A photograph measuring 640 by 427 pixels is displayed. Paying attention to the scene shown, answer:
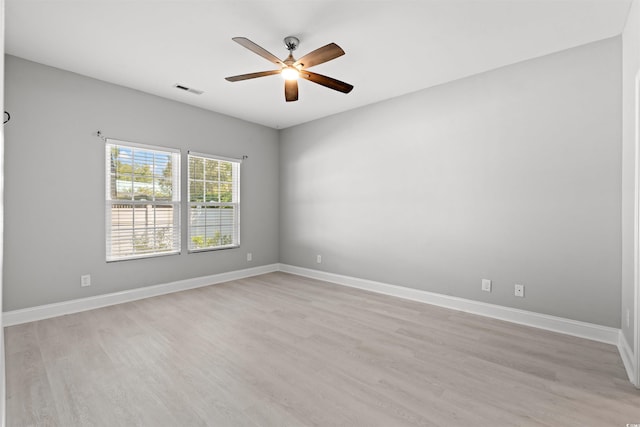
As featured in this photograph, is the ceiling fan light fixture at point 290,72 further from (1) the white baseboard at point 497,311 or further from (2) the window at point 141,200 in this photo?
(1) the white baseboard at point 497,311

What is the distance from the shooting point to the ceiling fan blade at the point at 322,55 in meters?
2.43

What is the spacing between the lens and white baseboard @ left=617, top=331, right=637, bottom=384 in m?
2.18

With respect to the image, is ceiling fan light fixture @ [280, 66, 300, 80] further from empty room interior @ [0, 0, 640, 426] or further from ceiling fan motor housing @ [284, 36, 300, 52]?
ceiling fan motor housing @ [284, 36, 300, 52]

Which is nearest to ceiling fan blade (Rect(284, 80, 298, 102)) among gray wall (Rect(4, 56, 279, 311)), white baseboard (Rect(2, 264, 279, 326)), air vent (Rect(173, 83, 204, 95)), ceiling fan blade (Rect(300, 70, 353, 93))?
ceiling fan blade (Rect(300, 70, 353, 93))

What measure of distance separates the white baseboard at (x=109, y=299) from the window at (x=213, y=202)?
1.62ft

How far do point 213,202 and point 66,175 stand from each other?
1877mm

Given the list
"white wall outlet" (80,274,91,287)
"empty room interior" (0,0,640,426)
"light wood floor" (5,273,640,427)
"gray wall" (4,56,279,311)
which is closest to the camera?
"light wood floor" (5,273,640,427)

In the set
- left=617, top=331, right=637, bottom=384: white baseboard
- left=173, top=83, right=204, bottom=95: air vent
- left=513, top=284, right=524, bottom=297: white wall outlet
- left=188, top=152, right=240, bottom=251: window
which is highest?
left=173, top=83, right=204, bottom=95: air vent

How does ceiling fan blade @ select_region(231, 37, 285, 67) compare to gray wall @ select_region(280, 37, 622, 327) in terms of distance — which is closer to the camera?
ceiling fan blade @ select_region(231, 37, 285, 67)

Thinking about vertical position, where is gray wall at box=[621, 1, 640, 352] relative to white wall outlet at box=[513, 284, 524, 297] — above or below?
above

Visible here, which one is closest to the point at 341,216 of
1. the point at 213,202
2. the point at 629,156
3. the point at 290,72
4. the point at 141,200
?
the point at 213,202

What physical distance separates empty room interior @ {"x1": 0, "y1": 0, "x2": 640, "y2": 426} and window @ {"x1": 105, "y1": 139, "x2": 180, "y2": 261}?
0.09 feet

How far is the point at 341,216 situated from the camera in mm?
4957

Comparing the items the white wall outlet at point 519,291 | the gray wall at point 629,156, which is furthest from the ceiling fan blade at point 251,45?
the white wall outlet at point 519,291
